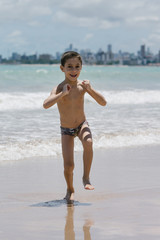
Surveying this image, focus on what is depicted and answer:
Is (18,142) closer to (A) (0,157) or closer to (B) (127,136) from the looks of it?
(A) (0,157)

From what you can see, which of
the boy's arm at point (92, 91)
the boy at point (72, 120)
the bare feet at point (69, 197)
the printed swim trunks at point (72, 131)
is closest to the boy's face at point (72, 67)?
the boy at point (72, 120)

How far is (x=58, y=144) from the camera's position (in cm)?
869

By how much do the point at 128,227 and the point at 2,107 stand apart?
13409 millimetres

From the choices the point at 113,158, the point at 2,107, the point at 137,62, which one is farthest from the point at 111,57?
the point at 113,158

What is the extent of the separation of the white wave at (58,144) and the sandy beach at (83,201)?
44 centimetres

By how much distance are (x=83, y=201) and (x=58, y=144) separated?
3627 millimetres

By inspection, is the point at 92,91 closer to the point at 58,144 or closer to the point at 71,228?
the point at 71,228

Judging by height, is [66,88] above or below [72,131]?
above

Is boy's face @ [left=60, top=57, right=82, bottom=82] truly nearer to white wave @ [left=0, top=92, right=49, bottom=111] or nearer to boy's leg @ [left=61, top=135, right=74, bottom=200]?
boy's leg @ [left=61, top=135, right=74, bottom=200]

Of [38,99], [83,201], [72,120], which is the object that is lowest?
[38,99]

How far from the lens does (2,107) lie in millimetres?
17047

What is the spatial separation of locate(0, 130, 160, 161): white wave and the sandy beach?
445 mm

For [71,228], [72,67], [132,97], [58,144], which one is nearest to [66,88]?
[72,67]

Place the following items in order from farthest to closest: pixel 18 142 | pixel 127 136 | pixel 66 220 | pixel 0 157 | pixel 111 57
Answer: pixel 111 57 < pixel 127 136 < pixel 18 142 < pixel 0 157 < pixel 66 220
